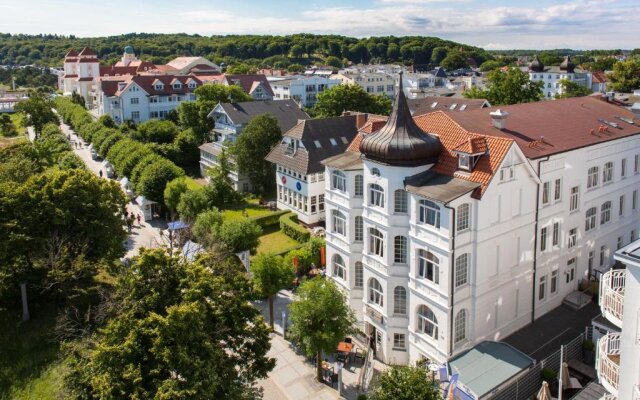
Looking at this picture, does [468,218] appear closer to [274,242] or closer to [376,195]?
[376,195]

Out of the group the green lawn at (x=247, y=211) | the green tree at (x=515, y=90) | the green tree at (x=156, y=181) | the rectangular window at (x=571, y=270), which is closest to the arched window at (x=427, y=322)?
the rectangular window at (x=571, y=270)

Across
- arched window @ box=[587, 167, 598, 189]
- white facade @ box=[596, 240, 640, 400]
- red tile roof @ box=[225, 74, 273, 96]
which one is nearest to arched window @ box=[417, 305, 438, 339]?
white facade @ box=[596, 240, 640, 400]

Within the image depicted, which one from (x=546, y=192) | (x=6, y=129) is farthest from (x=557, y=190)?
(x=6, y=129)

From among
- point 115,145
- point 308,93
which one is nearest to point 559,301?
point 115,145

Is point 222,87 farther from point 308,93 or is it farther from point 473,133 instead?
point 473,133

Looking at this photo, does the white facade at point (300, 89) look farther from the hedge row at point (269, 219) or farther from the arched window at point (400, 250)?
the arched window at point (400, 250)
